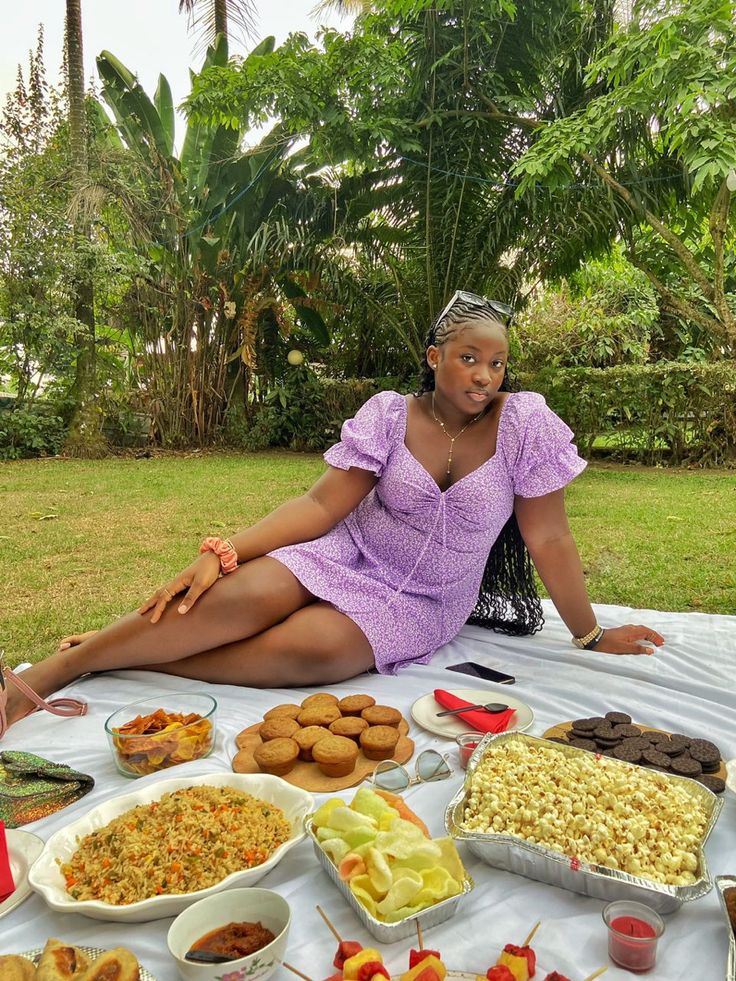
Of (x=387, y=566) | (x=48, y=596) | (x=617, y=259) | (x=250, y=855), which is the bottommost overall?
(x=48, y=596)

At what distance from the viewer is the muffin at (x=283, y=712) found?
7.50 ft

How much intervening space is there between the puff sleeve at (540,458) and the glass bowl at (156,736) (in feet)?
4.60

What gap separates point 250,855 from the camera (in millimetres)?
1562

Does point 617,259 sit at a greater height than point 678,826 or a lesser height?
greater

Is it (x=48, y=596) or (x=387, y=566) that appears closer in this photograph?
(x=387, y=566)

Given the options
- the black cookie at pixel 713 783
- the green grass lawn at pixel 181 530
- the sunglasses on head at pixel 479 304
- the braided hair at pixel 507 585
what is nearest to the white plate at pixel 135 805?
the black cookie at pixel 713 783

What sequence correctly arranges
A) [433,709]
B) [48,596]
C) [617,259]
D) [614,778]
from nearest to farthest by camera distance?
1. [614,778]
2. [433,709]
3. [48,596]
4. [617,259]

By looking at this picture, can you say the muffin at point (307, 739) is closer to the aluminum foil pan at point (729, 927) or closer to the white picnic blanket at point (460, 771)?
the white picnic blanket at point (460, 771)

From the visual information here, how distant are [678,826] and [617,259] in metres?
12.4

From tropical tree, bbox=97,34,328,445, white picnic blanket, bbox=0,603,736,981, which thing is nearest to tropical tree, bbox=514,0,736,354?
tropical tree, bbox=97,34,328,445

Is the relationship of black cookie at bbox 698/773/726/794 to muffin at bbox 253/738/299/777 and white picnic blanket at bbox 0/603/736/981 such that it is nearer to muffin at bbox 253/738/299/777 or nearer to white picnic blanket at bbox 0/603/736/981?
white picnic blanket at bbox 0/603/736/981

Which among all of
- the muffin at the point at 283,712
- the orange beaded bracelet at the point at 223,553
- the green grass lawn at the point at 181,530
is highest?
the orange beaded bracelet at the point at 223,553

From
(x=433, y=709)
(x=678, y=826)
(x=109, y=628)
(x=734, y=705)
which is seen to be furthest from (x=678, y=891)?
(x=109, y=628)

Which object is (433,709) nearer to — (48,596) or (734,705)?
(734,705)
